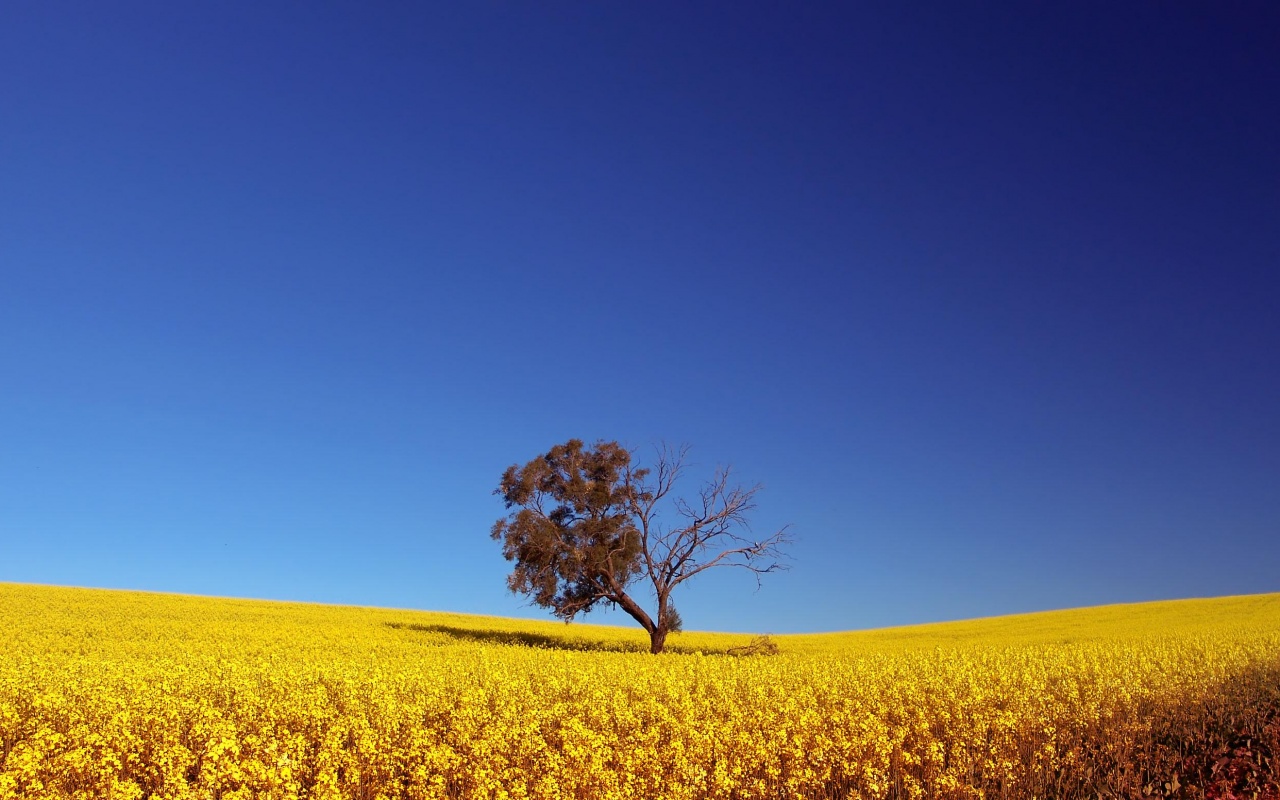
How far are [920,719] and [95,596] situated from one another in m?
49.4

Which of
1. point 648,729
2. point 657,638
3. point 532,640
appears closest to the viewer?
point 648,729

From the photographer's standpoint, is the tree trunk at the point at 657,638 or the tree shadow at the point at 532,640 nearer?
the tree trunk at the point at 657,638

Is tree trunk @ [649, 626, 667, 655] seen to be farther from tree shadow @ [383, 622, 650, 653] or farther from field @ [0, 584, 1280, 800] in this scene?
field @ [0, 584, 1280, 800]

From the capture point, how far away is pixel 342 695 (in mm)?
12852

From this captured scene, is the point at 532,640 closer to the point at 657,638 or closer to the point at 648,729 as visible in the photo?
the point at 657,638

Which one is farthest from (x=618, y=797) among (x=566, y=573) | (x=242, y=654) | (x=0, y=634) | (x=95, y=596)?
(x=95, y=596)

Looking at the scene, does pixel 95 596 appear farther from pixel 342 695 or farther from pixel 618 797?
pixel 618 797

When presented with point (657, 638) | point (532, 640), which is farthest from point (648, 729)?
point (532, 640)

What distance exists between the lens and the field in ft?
26.7

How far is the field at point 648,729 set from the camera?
8141mm

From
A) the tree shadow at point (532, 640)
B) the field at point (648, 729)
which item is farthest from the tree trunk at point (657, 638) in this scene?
the field at point (648, 729)

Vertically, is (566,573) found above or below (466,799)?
above

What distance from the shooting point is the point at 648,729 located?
10195 millimetres

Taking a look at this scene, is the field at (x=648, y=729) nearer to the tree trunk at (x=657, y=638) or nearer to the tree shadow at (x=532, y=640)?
the tree trunk at (x=657, y=638)
